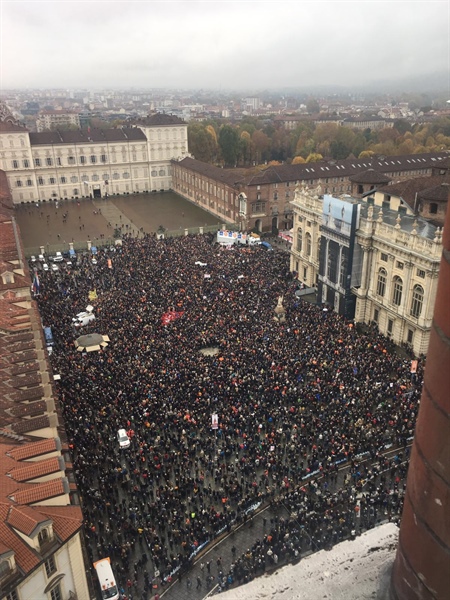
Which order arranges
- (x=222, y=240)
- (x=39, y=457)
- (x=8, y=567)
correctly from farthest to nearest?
(x=222, y=240), (x=39, y=457), (x=8, y=567)

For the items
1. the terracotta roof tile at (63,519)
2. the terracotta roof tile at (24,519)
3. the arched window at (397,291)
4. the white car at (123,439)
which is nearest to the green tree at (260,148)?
the arched window at (397,291)

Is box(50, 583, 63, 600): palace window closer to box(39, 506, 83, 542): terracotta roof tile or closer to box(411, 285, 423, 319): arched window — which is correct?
box(39, 506, 83, 542): terracotta roof tile

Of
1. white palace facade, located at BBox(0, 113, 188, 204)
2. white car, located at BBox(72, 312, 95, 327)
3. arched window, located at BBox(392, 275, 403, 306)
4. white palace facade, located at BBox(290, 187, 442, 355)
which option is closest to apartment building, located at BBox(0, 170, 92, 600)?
white car, located at BBox(72, 312, 95, 327)

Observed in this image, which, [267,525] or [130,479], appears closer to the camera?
[267,525]

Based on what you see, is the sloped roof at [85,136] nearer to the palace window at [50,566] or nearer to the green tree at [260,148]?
the green tree at [260,148]

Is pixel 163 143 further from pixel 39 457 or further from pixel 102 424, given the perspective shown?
pixel 39 457

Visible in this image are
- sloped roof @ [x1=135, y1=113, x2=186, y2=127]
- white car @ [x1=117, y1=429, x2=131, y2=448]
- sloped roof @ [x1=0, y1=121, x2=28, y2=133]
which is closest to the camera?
white car @ [x1=117, y1=429, x2=131, y2=448]

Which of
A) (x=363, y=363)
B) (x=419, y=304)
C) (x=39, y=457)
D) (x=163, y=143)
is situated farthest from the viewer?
(x=163, y=143)

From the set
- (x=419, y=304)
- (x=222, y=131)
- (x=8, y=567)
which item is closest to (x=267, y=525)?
(x=8, y=567)
